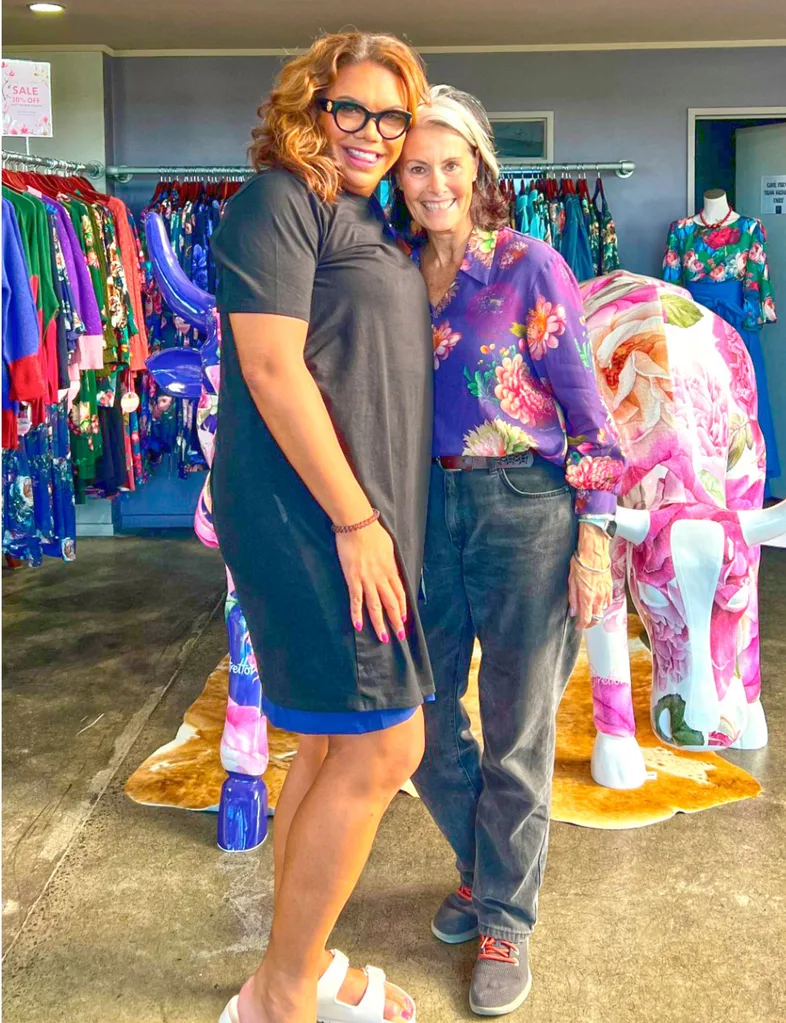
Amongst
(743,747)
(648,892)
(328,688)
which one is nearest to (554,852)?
(648,892)

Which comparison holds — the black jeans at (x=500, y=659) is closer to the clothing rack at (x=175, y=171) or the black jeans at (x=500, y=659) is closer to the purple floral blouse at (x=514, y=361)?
the purple floral blouse at (x=514, y=361)

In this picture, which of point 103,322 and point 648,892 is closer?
point 648,892

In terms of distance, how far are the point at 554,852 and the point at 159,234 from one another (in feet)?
5.23

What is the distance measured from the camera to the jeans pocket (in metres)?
1.73

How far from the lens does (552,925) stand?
2.10m

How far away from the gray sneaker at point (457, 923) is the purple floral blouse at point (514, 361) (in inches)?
33.9

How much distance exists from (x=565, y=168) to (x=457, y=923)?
13.9ft

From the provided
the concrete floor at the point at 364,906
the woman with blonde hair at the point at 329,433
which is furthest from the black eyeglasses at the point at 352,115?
the concrete floor at the point at 364,906

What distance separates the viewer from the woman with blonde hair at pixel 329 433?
139cm

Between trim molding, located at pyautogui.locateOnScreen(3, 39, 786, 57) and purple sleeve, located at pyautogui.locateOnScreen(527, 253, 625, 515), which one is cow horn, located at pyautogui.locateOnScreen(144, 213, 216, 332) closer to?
purple sleeve, located at pyautogui.locateOnScreen(527, 253, 625, 515)

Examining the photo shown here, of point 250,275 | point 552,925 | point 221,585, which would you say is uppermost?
point 250,275

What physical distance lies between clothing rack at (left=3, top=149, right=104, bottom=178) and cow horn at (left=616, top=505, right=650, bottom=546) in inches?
108

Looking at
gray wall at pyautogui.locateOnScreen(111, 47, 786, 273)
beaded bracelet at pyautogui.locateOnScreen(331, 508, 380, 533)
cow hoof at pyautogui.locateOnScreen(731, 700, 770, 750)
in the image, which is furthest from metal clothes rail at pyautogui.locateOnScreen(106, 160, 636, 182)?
beaded bracelet at pyautogui.locateOnScreen(331, 508, 380, 533)

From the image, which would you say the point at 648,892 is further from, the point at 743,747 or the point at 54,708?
the point at 54,708
